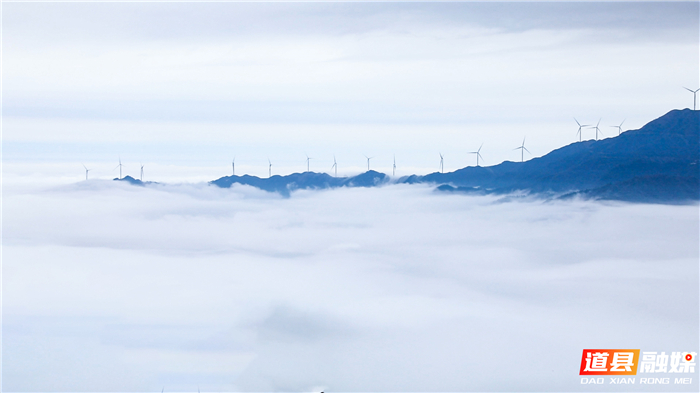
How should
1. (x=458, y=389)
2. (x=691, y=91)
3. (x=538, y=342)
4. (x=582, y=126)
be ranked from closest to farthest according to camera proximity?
1. (x=691, y=91)
2. (x=458, y=389)
3. (x=582, y=126)
4. (x=538, y=342)

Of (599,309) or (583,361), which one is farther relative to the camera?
(599,309)

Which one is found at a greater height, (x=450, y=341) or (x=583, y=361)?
(x=583, y=361)

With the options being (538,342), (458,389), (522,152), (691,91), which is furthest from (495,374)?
(691,91)

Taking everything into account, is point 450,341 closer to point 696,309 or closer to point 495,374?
point 495,374

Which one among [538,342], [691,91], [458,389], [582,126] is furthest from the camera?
[538,342]

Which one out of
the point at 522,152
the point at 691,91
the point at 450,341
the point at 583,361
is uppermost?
the point at 691,91

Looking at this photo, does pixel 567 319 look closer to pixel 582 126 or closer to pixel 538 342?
pixel 538 342

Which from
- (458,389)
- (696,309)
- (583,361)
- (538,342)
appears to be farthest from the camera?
(696,309)

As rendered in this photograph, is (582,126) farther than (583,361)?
Yes

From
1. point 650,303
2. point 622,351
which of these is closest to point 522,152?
point 650,303
